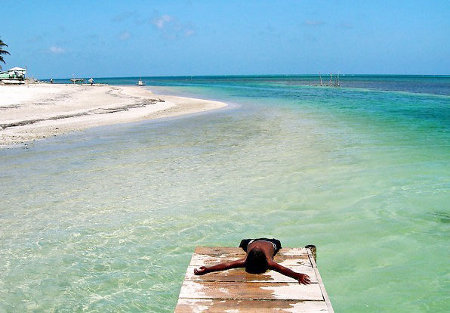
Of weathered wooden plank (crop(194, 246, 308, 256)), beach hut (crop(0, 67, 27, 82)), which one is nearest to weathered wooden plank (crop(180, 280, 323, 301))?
weathered wooden plank (crop(194, 246, 308, 256))

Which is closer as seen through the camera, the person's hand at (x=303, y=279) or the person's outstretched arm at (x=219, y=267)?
the person's hand at (x=303, y=279)

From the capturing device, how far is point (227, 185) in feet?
35.6

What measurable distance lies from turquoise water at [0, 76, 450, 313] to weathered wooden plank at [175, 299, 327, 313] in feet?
5.93

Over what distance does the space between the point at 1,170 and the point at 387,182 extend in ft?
37.3

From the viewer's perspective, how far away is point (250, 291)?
4.11 metres

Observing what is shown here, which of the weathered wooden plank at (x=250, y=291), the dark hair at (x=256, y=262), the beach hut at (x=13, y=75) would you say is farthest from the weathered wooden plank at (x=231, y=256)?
the beach hut at (x=13, y=75)

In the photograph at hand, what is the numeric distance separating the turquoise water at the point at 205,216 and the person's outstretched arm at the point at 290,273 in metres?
1.56

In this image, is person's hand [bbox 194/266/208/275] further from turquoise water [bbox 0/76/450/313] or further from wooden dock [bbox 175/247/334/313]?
turquoise water [bbox 0/76/450/313]

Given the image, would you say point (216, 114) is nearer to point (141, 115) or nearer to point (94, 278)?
point (141, 115)

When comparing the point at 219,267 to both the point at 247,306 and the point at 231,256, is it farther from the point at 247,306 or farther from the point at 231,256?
the point at 247,306

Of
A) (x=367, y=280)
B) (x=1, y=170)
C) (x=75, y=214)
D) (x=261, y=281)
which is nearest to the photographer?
(x=261, y=281)

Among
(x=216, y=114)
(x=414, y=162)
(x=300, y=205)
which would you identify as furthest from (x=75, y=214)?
(x=216, y=114)

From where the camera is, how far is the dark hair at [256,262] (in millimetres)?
4480

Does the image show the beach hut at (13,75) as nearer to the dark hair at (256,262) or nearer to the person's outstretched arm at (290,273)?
the dark hair at (256,262)
